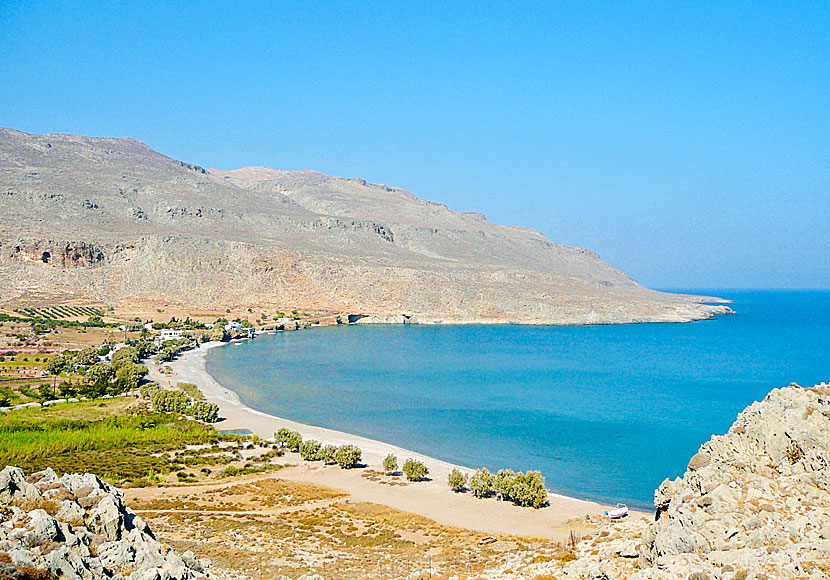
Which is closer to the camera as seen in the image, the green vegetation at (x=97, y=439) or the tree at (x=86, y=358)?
the green vegetation at (x=97, y=439)

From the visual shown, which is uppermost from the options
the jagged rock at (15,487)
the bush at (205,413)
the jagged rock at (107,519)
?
the jagged rock at (15,487)

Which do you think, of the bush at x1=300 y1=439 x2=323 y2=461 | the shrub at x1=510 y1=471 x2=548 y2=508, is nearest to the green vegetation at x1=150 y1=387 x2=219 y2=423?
the bush at x1=300 y1=439 x2=323 y2=461

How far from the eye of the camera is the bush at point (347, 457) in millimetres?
36656

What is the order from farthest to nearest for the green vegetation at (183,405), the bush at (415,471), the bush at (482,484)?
the green vegetation at (183,405), the bush at (415,471), the bush at (482,484)

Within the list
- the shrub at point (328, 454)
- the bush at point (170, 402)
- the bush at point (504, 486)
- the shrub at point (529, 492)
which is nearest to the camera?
the shrub at point (529, 492)

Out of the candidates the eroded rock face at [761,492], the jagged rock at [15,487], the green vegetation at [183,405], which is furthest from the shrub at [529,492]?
the green vegetation at [183,405]

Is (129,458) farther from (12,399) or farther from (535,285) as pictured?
(535,285)

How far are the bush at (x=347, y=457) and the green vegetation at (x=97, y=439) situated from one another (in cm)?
833

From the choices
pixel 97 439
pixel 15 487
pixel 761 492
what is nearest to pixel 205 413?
pixel 97 439

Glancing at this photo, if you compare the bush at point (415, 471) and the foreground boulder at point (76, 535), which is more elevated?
the foreground boulder at point (76, 535)

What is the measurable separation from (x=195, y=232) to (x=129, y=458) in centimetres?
14500

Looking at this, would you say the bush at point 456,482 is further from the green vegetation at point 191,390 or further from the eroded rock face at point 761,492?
the green vegetation at point 191,390

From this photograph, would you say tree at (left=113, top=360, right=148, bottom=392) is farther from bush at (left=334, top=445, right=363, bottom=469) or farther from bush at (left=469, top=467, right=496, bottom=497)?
bush at (left=469, top=467, right=496, bottom=497)

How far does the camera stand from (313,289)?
150 metres
